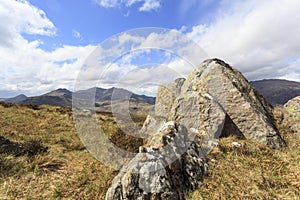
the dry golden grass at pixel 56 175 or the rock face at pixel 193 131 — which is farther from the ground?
the rock face at pixel 193 131

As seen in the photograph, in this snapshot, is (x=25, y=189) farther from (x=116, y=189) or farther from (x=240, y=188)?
(x=240, y=188)

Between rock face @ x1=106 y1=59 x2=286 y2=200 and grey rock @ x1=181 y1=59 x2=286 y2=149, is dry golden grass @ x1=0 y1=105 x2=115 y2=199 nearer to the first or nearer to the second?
rock face @ x1=106 y1=59 x2=286 y2=200

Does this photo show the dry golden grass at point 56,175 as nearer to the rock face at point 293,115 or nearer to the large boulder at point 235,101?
the large boulder at point 235,101

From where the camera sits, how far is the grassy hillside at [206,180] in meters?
5.93


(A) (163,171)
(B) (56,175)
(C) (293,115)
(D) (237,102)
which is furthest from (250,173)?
(C) (293,115)

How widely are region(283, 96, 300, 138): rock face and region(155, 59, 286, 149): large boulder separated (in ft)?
2.62

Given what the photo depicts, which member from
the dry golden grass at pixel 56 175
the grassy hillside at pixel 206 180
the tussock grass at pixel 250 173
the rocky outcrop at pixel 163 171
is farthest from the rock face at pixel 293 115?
the dry golden grass at pixel 56 175

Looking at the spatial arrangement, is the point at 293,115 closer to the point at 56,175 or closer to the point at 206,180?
the point at 206,180

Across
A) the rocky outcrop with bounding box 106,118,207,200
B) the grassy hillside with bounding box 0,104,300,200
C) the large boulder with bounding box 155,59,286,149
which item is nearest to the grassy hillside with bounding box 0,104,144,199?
the grassy hillside with bounding box 0,104,300,200

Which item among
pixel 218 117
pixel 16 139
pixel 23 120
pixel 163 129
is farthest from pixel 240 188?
pixel 23 120

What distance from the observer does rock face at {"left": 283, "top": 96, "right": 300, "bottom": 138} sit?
10.8 metres

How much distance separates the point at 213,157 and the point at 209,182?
→ 1.58m

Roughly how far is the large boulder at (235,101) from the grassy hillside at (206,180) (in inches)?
33.9

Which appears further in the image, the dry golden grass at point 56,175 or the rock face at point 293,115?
the rock face at point 293,115
